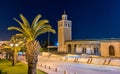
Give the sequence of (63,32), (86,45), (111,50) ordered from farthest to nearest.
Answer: (63,32), (86,45), (111,50)

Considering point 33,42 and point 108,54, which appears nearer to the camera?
point 33,42

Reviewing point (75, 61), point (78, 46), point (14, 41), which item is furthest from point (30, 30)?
point (78, 46)

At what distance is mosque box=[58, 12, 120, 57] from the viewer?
147 ft

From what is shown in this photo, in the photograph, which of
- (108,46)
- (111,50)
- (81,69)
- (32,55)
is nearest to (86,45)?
(108,46)

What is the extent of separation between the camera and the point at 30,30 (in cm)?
1953

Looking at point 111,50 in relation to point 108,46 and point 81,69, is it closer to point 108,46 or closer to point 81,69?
point 108,46

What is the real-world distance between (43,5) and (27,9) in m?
6.05

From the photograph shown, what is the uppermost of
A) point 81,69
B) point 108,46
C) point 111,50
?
point 108,46

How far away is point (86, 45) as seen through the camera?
58969 mm

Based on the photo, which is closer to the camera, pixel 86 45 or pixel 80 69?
pixel 80 69

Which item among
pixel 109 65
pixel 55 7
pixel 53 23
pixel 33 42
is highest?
pixel 55 7

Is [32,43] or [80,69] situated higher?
[32,43]

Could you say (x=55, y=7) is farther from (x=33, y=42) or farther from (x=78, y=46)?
(x=33, y=42)

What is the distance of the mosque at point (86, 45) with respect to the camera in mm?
44875
